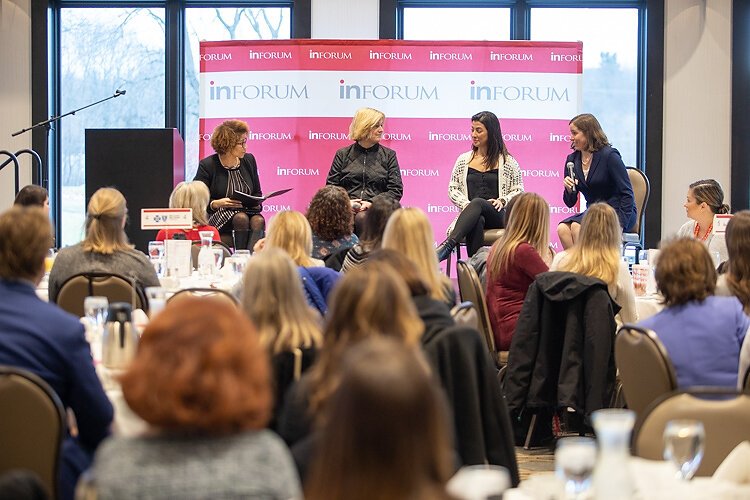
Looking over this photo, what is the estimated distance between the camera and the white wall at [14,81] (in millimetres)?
11164

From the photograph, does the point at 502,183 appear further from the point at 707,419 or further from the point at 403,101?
the point at 707,419

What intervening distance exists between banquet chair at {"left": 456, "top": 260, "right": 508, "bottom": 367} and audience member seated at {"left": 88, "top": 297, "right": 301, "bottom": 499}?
3999mm

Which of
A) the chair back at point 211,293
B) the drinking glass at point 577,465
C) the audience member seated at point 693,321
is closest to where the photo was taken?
the drinking glass at point 577,465

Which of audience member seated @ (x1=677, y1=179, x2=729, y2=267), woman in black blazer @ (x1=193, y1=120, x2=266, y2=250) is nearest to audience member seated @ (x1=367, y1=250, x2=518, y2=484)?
audience member seated @ (x1=677, y1=179, x2=729, y2=267)

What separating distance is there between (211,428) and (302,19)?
9758 mm

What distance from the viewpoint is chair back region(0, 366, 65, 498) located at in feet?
9.09

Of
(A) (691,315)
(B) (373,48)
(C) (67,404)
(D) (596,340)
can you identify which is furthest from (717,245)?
(C) (67,404)

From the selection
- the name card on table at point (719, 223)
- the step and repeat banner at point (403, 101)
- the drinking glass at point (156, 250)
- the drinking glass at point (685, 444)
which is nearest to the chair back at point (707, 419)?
the drinking glass at point (685, 444)

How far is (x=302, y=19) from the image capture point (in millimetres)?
11141

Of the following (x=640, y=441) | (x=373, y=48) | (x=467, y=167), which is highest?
(x=373, y=48)

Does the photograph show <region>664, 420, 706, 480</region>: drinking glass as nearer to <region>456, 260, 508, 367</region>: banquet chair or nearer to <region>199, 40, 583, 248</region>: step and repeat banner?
<region>456, 260, 508, 367</region>: banquet chair

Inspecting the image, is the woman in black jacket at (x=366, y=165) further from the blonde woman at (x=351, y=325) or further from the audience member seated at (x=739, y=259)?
the blonde woman at (x=351, y=325)

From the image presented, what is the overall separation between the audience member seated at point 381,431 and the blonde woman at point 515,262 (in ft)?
14.5

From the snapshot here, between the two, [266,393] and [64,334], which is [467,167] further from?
[266,393]
